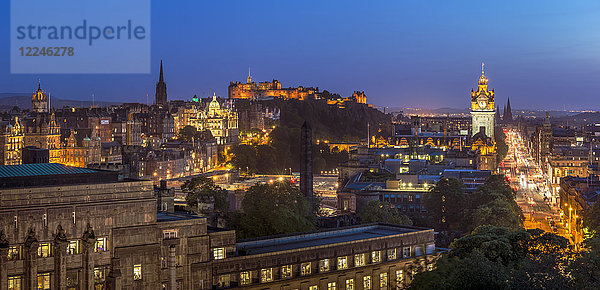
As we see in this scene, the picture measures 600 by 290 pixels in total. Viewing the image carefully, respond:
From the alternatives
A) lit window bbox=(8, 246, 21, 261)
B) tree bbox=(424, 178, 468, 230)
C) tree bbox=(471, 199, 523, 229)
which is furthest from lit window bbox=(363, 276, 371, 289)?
tree bbox=(424, 178, 468, 230)

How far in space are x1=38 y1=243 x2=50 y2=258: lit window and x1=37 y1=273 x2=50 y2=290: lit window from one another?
103 centimetres

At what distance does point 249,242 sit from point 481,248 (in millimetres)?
16256

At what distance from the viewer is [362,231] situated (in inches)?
2719

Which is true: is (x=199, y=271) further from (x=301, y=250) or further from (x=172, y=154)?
(x=172, y=154)

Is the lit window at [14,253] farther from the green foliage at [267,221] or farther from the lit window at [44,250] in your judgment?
the green foliage at [267,221]

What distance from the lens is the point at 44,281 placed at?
45.4 metres

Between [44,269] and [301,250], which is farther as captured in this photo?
[301,250]

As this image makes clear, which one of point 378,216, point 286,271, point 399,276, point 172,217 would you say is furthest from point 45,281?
point 378,216

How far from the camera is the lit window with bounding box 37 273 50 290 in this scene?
45219 millimetres

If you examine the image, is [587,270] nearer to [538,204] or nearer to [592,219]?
[592,219]

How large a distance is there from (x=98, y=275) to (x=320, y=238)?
853 inches

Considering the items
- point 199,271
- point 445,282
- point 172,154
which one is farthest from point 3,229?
point 172,154

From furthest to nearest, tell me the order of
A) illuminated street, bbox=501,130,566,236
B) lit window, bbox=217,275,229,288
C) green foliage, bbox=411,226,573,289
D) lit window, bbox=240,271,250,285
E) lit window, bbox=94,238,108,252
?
illuminated street, bbox=501,130,566,236, lit window, bbox=240,271,250,285, lit window, bbox=217,275,229,288, lit window, bbox=94,238,108,252, green foliage, bbox=411,226,573,289

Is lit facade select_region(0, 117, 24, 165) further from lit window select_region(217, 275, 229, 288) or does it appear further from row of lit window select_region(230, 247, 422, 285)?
lit window select_region(217, 275, 229, 288)
